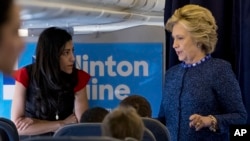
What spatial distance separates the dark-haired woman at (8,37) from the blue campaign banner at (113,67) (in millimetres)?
2776

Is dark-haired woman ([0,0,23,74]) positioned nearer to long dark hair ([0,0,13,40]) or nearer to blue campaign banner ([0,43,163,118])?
long dark hair ([0,0,13,40])

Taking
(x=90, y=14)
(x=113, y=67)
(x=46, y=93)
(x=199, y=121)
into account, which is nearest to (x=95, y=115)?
(x=199, y=121)

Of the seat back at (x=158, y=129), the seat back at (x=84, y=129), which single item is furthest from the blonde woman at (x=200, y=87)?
the seat back at (x=84, y=129)

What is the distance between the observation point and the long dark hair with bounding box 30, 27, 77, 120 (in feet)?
8.64

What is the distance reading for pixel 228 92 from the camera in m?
2.28

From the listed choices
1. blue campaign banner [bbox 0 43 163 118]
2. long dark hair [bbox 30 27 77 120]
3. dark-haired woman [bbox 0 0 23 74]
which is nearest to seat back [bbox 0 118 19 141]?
long dark hair [bbox 30 27 77 120]

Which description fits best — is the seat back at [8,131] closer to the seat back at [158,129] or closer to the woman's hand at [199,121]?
the seat back at [158,129]

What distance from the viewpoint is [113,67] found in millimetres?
3246

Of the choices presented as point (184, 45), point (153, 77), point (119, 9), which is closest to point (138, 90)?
point (153, 77)

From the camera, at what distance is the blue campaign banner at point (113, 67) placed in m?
3.23

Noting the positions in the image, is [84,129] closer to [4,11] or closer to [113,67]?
[4,11]

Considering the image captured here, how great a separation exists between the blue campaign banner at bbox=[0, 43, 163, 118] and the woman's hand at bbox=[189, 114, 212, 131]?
1.04 metres

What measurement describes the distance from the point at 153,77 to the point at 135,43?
23 centimetres

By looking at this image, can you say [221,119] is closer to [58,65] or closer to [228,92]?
[228,92]
